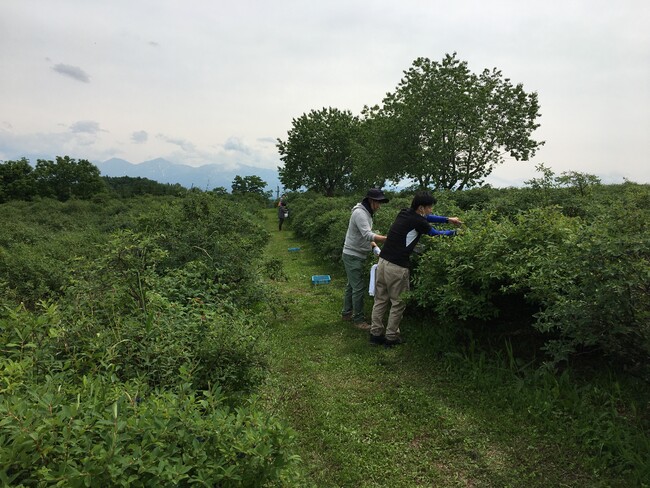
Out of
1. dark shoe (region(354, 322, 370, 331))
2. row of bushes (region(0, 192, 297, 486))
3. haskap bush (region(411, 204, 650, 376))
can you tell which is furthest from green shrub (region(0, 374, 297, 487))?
dark shoe (region(354, 322, 370, 331))

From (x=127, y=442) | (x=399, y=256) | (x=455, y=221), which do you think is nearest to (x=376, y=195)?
(x=399, y=256)

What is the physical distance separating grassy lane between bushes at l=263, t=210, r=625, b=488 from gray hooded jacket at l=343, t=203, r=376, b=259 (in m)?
1.29

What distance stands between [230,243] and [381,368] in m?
2.96

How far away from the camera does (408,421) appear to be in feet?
11.6

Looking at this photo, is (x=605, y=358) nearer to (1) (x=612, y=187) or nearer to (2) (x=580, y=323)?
(2) (x=580, y=323)

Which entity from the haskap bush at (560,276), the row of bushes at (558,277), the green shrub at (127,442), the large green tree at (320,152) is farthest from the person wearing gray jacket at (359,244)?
the large green tree at (320,152)

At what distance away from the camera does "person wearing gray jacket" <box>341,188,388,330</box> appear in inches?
222

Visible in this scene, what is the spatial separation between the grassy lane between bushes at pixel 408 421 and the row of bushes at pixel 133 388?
74 cm

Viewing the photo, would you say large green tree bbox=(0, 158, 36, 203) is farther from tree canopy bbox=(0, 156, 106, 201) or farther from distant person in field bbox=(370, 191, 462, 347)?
distant person in field bbox=(370, 191, 462, 347)

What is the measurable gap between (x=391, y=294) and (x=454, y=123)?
1607cm

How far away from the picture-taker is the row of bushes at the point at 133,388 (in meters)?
1.65

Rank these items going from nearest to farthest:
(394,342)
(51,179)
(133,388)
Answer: (133,388)
(394,342)
(51,179)

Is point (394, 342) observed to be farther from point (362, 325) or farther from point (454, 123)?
point (454, 123)

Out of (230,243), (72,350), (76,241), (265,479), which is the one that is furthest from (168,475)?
(76,241)
